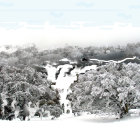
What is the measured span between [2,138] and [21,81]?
1670cm

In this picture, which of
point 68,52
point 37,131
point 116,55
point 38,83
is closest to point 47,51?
point 68,52

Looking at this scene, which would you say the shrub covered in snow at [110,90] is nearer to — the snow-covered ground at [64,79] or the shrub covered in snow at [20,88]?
the shrub covered in snow at [20,88]

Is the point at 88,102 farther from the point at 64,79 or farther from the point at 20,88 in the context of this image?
the point at 64,79

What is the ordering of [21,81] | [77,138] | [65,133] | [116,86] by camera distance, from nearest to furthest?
[77,138], [65,133], [116,86], [21,81]

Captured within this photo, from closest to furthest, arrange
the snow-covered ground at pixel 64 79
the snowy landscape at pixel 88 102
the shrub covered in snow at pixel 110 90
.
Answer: the snowy landscape at pixel 88 102, the shrub covered in snow at pixel 110 90, the snow-covered ground at pixel 64 79

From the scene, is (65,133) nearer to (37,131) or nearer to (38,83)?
(37,131)

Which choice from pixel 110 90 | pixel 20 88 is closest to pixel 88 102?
pixel 110 90

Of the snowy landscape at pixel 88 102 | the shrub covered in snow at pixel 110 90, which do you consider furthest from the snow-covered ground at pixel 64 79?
the shrub covered in snow at pixel 110 90

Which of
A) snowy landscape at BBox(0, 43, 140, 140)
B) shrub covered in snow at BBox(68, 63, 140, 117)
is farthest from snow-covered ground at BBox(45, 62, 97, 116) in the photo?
shrub covered in snow at BBox(68, 63, 140, 117)

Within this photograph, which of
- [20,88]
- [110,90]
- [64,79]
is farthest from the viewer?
[64,79]

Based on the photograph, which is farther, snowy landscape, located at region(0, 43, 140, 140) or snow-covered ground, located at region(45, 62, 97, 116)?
snow-covered ground, located at region(45, 62, 97, 116)

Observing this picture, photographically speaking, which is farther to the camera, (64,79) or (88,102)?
(64,79)

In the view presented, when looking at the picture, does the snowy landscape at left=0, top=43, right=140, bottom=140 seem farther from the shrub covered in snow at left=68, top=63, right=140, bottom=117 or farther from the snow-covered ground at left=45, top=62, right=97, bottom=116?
the snow-covered ground at left=45, top=62, right=97, bottom=116

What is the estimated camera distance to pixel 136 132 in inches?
548
